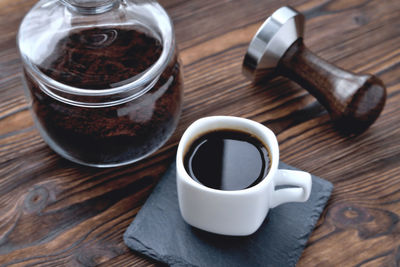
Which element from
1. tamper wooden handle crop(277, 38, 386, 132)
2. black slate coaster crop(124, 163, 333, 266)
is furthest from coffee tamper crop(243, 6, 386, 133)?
black slate coaster crop(124, 163, 333, 266)

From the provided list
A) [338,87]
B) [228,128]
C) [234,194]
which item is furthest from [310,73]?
[234,194]

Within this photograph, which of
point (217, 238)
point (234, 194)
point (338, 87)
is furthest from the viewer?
point (338, 87)

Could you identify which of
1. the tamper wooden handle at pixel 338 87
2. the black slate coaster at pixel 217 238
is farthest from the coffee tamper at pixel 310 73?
the black slate coaster at pixel 217 238

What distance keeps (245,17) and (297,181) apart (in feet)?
1.57

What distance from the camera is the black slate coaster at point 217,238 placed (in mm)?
717

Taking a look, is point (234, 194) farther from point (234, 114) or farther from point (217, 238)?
point (234, 114)

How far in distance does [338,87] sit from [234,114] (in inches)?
7.4

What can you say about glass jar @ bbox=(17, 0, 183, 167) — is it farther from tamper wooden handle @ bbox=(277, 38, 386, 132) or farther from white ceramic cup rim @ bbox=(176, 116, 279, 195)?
tamper wooden handle @ bbox=(277, 38, 386, 132)

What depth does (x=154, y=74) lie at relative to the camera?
74 centimetres

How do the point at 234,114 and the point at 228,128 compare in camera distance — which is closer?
the point at 228,128

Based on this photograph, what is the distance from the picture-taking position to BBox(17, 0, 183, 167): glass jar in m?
0.72

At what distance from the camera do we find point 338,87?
84 cm

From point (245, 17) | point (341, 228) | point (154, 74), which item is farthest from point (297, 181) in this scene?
point (245, 17)

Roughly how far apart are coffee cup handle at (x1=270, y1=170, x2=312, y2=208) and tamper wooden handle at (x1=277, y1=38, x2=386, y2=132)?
0.20 metres
